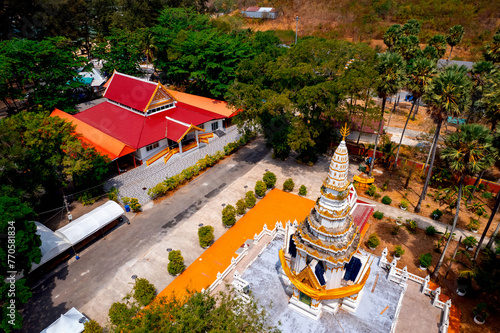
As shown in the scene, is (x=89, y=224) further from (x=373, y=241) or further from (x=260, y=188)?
(x=373, y=241)

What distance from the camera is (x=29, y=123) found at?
27.3m

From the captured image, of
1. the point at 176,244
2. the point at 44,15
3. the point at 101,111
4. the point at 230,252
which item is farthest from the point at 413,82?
the point at 44,15

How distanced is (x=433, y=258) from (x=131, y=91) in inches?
1595

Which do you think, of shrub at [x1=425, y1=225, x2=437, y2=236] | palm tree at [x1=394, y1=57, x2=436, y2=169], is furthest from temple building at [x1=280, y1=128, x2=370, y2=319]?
palm tree at [x1=394, y1=57, x2=436, y2=169]

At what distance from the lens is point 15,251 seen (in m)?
18.3

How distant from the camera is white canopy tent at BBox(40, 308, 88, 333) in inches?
706

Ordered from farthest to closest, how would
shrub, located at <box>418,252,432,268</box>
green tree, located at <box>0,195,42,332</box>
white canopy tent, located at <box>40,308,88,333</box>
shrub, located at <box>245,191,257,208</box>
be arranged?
shrub, located at <box>245,191,257,208</box> < shrub, located at <box>418,252,432,268</box> < white canopy tent, located at <box>40,308,88,333</box> < green tree, located at <box>0,195,42,332</box>

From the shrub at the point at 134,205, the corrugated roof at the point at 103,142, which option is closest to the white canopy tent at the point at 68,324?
the shrub at the point at 134,205

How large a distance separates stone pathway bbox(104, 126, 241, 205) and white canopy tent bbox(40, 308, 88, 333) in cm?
1342

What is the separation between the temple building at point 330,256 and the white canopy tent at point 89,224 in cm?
1646

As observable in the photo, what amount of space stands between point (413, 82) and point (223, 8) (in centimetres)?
10285

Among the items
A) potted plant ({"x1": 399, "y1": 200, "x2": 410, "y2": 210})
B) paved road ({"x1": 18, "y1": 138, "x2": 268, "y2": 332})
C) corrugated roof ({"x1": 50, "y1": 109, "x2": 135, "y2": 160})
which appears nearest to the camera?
paved road ({"x1": 18, "y1": 138, "x2": 268, "y2": 332})

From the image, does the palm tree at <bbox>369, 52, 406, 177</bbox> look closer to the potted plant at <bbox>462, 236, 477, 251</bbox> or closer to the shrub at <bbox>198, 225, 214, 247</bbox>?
the potted plant at <bbox>462, 236, 477, 251</bbox>

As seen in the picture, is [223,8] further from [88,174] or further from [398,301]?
[398,301]
